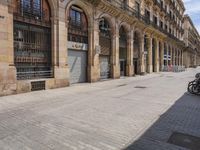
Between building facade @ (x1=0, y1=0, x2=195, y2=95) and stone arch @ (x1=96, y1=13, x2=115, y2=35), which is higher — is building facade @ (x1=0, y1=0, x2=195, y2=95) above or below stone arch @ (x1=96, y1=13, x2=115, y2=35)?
below

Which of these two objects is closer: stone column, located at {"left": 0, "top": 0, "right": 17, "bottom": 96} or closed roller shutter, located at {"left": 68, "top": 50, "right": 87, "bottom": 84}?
stone column, located at {"left": 0, "top": 0, "right": 17, "bottom": 96}

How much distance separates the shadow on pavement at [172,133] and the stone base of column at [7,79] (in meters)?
7.70

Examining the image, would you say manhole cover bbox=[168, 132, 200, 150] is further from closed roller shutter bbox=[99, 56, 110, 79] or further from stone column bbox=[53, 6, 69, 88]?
closed roller shutter bbox=[99, 56, 110, 79]

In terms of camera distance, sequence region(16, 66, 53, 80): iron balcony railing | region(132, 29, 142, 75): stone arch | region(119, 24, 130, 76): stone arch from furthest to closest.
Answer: region(132, 29, 142, 75): stone arch
region(119, 24, 130, 76): stone arch
region(16, 66, 53, 80): iron balcony railing

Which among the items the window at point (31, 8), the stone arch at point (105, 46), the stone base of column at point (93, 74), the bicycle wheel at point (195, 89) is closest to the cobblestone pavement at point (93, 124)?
the bicycle wheel at point (195, 89)

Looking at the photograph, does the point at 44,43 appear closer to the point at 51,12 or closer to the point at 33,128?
the point at 51,12

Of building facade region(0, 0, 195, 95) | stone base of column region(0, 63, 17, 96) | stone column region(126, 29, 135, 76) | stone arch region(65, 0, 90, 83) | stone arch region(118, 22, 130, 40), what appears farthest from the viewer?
stone column region(126, 29, 135, 76)

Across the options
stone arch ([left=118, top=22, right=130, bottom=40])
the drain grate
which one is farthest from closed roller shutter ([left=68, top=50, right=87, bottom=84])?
stone arch ([left=118, top=22, right=130, bottom=40])

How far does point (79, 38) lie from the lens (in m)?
16.4

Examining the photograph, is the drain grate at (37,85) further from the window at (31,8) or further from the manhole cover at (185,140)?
the manhole cover at (185,140)

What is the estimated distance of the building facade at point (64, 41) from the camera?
10.7 meters

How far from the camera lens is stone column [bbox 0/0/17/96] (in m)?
10.2

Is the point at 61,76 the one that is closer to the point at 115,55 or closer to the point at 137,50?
the point at 115,55

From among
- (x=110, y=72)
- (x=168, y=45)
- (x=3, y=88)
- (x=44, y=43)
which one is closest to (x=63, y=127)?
(x=3, y=88)
